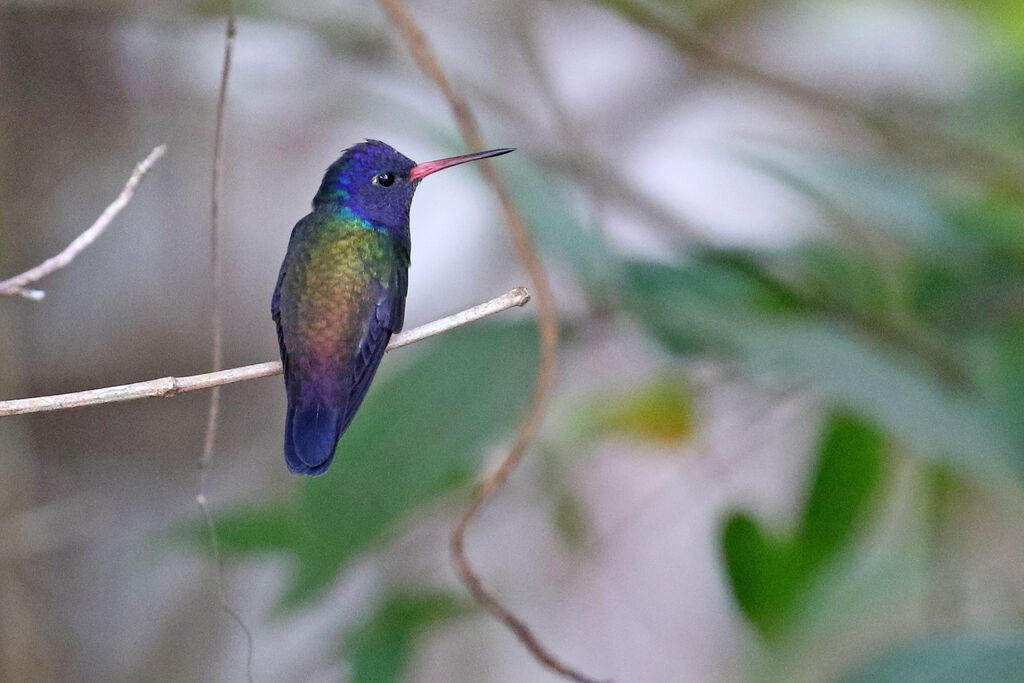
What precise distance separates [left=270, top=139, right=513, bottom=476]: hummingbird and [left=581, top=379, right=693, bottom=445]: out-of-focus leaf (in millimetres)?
1465

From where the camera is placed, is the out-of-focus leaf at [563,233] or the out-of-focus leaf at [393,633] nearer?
A: the out-of-focus leaf at [563,233]

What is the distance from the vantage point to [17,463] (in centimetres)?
176

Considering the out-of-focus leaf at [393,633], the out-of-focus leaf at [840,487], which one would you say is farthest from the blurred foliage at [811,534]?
Result: the out-of-focus leaf at [393,633]

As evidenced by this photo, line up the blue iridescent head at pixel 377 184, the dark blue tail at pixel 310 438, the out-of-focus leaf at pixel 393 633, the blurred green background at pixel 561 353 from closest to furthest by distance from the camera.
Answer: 1. the dark blue tail at pixel 310 438
2. the blue iridescent head at pixel 377 184
3. the blurred green background at pixel 561 353
4. the out-of-focus leaf at pixel 393 633

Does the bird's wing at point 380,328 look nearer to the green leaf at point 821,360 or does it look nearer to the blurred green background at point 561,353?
the blurred green background at point 561,353

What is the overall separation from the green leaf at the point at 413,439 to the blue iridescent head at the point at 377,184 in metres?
0.39

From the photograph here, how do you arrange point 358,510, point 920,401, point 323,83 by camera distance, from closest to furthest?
1. point 358,510
2. point 920,401
3. point 323,83

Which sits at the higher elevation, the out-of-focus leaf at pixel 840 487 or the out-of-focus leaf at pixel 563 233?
the out-of-focus leaf at pixel 563 233

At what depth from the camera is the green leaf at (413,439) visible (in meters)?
0.87

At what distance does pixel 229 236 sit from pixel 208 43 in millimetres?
358

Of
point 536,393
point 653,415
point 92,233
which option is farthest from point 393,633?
point 92,233

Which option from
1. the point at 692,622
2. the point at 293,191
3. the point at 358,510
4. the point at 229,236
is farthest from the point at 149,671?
the point at 692,622

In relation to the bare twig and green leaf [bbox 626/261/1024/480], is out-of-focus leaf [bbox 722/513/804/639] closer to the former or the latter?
green leaf [bbox 626/261/1024/480]

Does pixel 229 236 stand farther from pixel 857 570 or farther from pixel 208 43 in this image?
pixel 857 570
